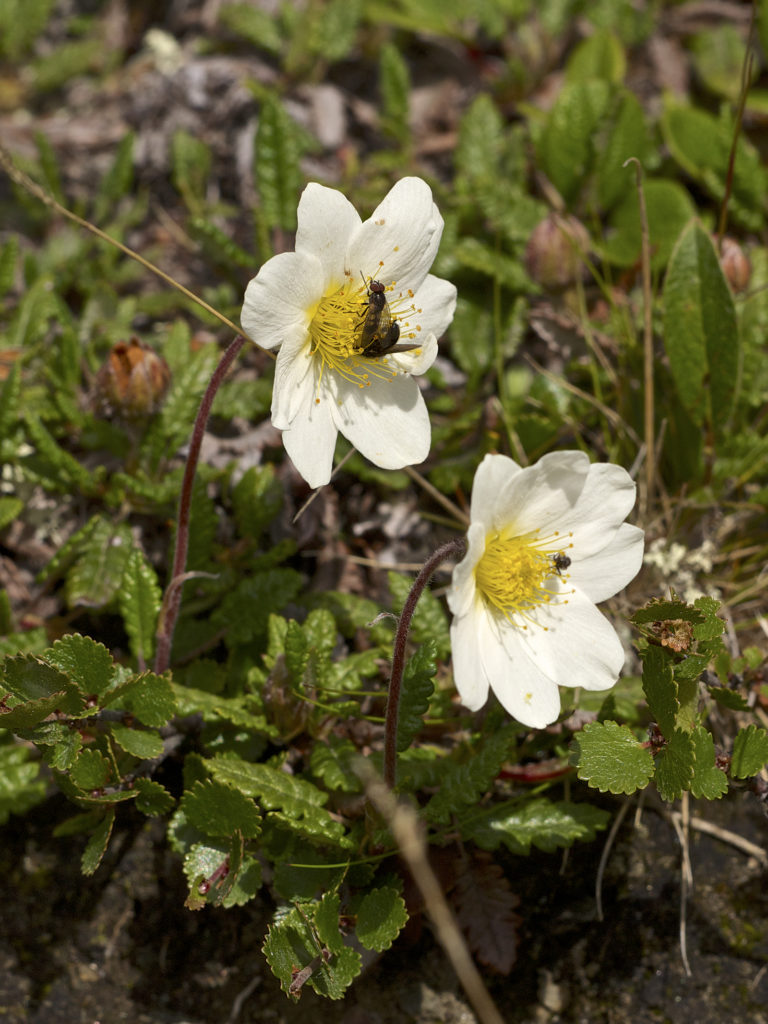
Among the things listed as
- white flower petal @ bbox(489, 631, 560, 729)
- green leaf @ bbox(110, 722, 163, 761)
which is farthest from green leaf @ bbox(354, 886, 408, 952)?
green leaf @ bbox(110, 722, 163, 761)

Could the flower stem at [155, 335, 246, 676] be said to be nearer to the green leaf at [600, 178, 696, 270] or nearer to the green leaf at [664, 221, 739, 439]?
the green leaf at [664, 221, 739, 439]

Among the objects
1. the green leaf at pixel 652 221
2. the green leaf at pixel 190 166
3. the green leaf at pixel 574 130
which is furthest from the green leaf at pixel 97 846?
the green leaf at pixel 574 130

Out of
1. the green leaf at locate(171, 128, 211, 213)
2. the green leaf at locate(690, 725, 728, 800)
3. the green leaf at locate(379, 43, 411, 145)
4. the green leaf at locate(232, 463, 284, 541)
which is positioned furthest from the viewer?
the green leaf at locate(379, 43, 411, 145)

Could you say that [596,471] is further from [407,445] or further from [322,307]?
[322,307]

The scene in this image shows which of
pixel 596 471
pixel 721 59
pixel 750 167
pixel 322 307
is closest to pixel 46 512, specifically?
pixel 322 307

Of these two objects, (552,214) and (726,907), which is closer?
(726,907)

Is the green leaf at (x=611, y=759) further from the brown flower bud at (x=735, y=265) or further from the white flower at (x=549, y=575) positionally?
the brown flower bud at (x=735, y=265)

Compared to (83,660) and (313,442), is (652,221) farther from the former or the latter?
(83,660)
